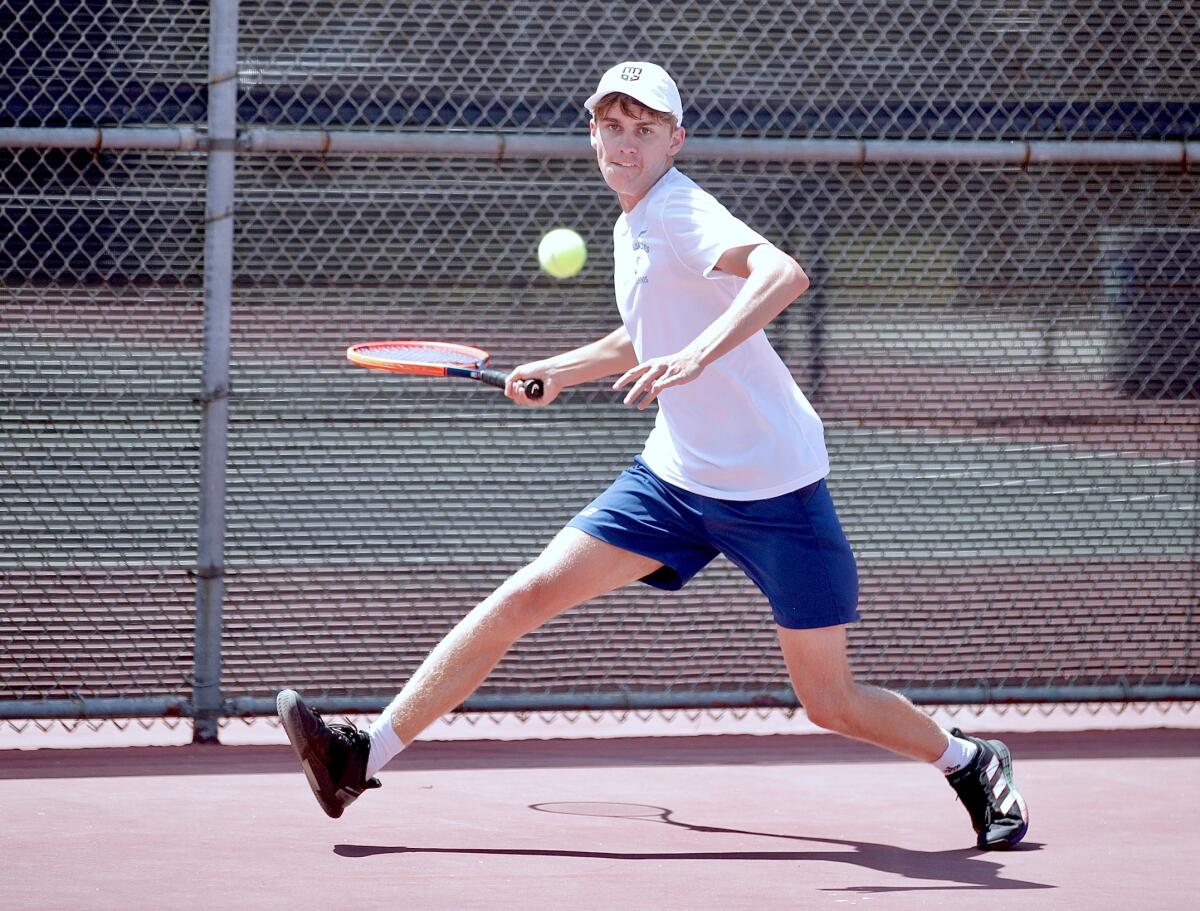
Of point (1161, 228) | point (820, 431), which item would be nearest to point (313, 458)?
point (820, 431)

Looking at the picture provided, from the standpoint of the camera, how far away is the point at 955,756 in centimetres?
386

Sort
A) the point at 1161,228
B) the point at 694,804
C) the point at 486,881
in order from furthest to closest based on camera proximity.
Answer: the point at 1161,228, the point at 694,804, the point at 486,881

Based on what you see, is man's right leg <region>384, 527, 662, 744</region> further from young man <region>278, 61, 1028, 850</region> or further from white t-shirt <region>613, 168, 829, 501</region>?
white t-shirt <region>613, 168, 829, 501</region>

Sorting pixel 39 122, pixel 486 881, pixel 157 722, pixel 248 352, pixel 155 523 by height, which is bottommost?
pixel 486 881

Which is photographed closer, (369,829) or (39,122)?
(369,829)

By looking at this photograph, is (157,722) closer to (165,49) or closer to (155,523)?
(155,523)

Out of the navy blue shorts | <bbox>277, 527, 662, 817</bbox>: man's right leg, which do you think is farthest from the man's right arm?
<bbox>277, 527, 662, 817</bbox>: man's right leg

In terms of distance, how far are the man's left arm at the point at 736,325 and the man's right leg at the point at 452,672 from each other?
0.56 metres

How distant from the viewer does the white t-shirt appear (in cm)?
360

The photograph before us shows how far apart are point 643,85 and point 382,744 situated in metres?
1.52

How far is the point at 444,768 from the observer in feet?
15.6

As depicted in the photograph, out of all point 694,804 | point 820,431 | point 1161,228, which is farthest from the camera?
point 1161,228

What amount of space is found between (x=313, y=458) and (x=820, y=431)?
1.85 m

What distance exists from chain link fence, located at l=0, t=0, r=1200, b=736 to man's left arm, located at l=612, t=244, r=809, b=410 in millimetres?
1695
